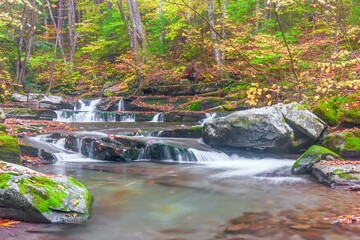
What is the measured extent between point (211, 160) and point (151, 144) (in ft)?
6.75

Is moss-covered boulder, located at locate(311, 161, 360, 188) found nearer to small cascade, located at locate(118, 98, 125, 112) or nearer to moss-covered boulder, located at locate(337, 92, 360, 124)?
moss-covered boulder, located at locate(337, 92, 360, 124)

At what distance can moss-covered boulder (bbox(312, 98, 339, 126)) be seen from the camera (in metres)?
9.00

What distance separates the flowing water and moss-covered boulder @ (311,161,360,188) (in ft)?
0.65

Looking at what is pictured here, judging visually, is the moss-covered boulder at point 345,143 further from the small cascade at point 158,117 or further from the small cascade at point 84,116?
the small cascade at point 84,116

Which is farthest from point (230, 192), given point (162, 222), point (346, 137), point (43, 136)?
point (43, 136)

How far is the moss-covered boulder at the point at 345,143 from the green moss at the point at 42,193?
7000mm

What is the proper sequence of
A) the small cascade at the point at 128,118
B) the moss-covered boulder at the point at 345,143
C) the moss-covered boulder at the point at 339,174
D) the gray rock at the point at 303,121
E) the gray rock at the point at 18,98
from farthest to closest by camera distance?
the gray rock at the point at 18,98, the small cascade at the point at 128,118, the gray rock at the point at 303,121, the moss-covered boulder at the point at 345,143, the moss-covered boulder at the point at 339,174

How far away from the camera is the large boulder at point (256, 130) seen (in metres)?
7.80

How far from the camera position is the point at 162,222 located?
375 centimetres

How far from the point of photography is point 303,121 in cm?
812

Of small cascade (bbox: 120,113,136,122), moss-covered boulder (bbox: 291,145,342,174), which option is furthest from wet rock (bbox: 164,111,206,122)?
moss-covered boulder (bbox: 291,145,342,174)

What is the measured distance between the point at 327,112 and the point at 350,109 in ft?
2.89

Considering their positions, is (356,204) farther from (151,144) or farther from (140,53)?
(140,53)

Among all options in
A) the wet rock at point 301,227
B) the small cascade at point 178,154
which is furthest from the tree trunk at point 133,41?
the wet rock at point 301,227
